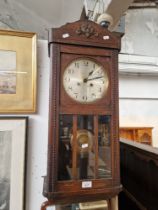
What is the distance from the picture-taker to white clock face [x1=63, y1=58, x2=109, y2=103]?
2.59ft

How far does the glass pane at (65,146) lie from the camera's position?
0.76 m

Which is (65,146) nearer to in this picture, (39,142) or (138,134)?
(39,142)

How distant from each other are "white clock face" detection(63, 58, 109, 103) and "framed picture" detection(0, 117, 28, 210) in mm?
382

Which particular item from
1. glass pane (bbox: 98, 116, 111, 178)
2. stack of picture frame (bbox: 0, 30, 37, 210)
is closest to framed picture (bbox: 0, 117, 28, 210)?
stack of picture frame (bbox: 0, 30, 37, 210)

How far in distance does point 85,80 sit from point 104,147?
295 mm

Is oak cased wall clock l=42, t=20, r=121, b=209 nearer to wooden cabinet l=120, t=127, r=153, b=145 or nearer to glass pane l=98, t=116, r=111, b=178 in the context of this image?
glass pane l=98, t=116, r=111, b=178

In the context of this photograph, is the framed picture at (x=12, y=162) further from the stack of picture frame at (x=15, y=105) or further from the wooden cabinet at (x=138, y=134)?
the wooden cabinet at (x=138, y=134)

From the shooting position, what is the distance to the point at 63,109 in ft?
2.50

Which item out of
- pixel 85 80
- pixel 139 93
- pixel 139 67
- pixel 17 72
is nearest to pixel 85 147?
pixel 85 80

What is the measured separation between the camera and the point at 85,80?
82cm

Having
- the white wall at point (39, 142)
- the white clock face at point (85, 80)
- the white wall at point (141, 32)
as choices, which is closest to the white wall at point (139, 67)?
the white wall at point (141, 32)

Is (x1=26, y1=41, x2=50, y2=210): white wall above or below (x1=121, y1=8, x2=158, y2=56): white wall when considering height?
below

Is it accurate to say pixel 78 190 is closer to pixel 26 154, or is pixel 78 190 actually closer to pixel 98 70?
pixel 26 154

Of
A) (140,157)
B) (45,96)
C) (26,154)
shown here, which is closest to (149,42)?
(140,157)
